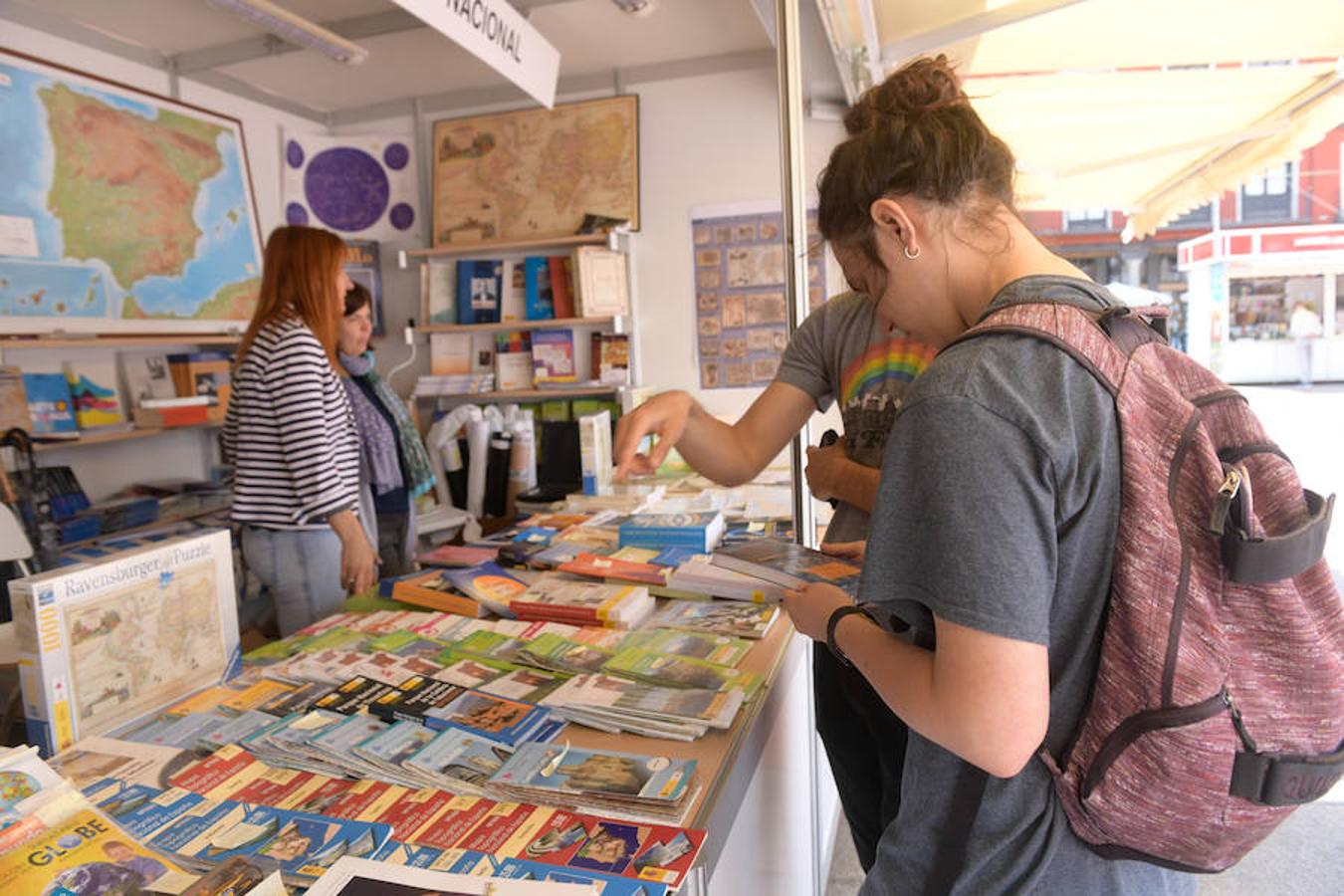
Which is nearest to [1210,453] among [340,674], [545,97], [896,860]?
[896,860]

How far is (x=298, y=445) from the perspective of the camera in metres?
2.40

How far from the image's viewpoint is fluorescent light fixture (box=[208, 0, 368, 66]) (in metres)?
3.29

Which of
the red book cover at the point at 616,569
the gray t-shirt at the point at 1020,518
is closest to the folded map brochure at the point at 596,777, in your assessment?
the gray t-shirt at the point at 1020,518

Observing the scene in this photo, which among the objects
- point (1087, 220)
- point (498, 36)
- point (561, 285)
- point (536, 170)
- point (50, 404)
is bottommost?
point (50, 404)

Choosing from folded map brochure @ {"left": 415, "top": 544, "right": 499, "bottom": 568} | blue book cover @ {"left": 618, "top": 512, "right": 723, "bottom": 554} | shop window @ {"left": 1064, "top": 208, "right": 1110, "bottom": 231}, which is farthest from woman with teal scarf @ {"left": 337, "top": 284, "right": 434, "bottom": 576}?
shop window @ {"left": 1064, "top": 208, "right": 1110, "bottom": 231}

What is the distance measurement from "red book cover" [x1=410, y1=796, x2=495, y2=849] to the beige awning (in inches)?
78.4

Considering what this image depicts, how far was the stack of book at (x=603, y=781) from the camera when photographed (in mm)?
1138

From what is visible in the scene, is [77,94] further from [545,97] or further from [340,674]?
[340,674]

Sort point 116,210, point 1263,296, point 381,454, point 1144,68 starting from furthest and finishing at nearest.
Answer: point 1263,296 → point 116,210 → point 1144,68 → point 381,454

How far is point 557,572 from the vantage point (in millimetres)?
2246

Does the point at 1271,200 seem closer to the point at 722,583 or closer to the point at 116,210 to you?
the point at 722,583

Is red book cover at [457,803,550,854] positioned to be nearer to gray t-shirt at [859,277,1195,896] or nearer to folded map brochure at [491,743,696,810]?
folded map brochure at [491,743,696,810]

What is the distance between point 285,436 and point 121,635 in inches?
42.8

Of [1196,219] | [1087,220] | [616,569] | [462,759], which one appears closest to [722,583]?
[616,569]
